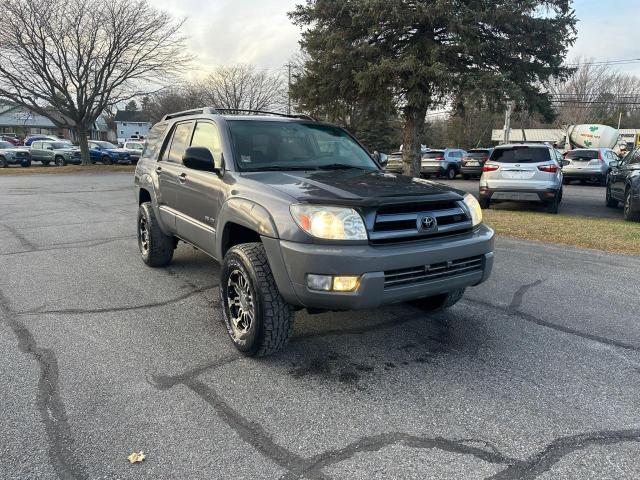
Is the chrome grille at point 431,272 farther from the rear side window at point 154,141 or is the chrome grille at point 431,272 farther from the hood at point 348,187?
the rear side window at point 154,141

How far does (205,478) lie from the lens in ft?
7.30

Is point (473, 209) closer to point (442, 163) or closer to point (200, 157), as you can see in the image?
point (200, 157)

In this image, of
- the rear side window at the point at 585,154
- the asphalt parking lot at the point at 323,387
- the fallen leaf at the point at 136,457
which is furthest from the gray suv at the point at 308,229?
the rear side window at the point at 585,154

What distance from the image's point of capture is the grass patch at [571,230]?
7461mm

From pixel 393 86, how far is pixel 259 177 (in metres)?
10.5

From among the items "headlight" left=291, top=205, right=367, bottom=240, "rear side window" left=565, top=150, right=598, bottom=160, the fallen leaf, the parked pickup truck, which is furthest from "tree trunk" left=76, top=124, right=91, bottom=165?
the fallen leaf

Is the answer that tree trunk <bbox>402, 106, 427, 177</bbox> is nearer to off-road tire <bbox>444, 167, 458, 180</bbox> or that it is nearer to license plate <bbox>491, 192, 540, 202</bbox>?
license plate <bbox>491, 192, 540, 202</bbox>

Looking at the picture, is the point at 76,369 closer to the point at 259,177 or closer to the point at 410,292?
the point at 259,177

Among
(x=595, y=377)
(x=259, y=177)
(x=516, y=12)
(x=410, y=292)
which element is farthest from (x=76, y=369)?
(x=516, y=12)

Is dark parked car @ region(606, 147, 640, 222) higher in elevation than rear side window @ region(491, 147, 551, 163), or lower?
lower

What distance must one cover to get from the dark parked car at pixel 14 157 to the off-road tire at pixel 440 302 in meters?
31.2

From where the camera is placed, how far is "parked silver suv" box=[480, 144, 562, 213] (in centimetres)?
1073

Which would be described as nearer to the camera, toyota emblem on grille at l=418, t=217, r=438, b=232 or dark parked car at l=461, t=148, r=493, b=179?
toyota emblem on grille at l=418, t=217, r=438, b=232

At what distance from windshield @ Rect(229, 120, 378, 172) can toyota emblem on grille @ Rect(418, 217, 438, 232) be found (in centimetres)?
132
